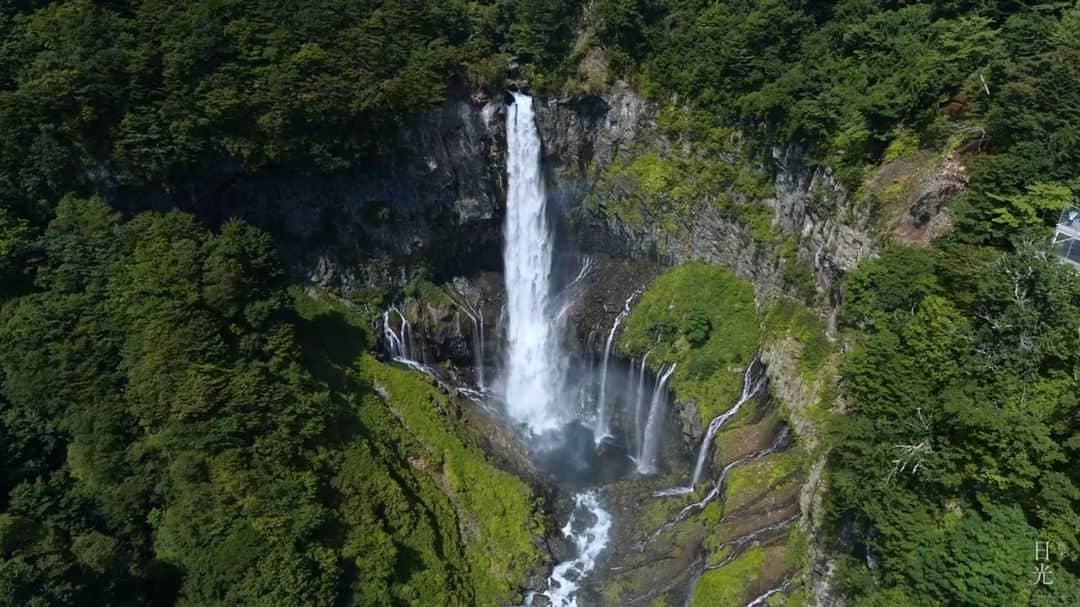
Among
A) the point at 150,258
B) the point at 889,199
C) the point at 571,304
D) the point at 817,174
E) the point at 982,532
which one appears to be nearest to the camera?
the point at 982,532

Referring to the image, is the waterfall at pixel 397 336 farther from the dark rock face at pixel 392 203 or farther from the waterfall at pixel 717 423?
the waterfall at pixel 717 423

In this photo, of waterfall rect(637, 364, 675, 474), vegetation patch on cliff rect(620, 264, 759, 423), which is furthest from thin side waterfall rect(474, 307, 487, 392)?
waterfall rect(637, 364, 675, 474)

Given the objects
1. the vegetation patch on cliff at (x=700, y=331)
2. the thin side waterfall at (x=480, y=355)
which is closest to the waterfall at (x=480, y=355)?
the thin side waterfall at (x=480, y=355)

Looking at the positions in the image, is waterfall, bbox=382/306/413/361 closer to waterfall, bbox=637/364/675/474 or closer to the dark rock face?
the dark rock face

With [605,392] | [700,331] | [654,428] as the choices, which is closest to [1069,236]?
[700,331]

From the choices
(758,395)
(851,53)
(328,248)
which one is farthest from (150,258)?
(851,53)

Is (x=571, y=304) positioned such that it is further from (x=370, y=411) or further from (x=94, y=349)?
(x=94, y=349)

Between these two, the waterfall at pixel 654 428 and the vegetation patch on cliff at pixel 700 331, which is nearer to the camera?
the vegetation patch on cliff at pixel 700 331
